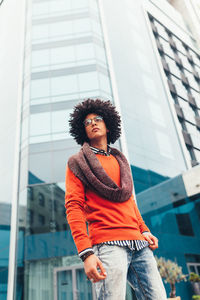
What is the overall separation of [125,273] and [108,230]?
0.28 metres

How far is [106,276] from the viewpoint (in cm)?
145

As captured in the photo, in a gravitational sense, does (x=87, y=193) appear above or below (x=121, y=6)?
below

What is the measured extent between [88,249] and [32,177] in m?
9.89

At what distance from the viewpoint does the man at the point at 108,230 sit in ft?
4.81

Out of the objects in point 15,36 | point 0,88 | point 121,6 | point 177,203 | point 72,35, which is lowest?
point 177,203

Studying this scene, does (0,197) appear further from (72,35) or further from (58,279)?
(72,35)

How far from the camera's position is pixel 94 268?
4.62ft

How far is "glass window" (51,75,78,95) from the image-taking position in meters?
13.4

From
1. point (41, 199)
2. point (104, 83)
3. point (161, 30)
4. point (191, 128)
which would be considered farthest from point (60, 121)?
point (161, 30)

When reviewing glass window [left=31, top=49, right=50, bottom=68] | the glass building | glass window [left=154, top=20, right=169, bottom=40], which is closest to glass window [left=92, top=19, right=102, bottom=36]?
the glass building

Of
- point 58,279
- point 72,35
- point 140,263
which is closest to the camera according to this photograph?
point 140,263

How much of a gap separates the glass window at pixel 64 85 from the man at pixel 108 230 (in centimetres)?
1194

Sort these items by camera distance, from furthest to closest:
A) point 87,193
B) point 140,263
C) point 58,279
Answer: point 58,279 → point 87,193 → point 140,263

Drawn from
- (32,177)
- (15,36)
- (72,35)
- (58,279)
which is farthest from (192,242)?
(15,36)
